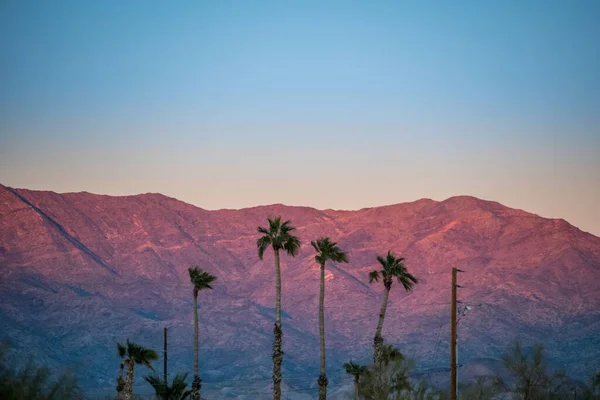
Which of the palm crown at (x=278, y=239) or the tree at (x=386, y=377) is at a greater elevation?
the palm crown at (x=278, y=239)

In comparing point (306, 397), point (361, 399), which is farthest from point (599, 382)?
point (306, 397)

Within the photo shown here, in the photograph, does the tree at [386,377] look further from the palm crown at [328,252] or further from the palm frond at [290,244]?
the palm frond at [290,244]

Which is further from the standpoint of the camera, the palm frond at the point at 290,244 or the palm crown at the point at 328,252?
the palm crown at the point at 328,252

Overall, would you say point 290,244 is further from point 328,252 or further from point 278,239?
point 328,252

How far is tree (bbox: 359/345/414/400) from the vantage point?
5944cm

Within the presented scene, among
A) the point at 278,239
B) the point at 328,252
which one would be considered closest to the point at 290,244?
the point at 278,239

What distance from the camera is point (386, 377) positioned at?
60062mm

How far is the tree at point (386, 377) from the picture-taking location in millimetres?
59438

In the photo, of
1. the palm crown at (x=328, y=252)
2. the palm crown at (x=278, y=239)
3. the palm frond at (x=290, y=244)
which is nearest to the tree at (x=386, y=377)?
the palm crown at (x=328, y=252)

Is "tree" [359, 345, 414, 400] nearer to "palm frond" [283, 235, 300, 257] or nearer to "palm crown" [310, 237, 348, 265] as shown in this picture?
"palm crown" [310, 237, 348, 265]

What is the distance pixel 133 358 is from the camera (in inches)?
2429

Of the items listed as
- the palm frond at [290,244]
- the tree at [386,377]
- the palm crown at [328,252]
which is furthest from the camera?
the palm crown at [328,252]

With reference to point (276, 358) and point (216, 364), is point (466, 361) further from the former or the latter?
point (276, 358)

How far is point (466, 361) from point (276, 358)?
127328 millimetres
